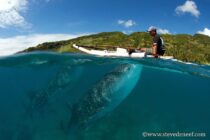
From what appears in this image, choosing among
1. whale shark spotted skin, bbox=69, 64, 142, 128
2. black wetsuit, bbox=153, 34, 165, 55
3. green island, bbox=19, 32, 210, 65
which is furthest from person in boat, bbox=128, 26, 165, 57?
green island, bbox=19, 32, 210, 65

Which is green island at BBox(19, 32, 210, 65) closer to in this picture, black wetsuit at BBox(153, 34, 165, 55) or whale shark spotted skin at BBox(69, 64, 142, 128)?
whale shark spotted skin at BBox(69, 64, 142, 128)

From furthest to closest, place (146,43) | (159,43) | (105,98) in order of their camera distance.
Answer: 1. (146,43)
2. (159,43)
3. (105,98)

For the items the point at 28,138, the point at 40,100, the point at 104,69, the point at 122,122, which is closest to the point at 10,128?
the point at 28,138

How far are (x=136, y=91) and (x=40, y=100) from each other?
9.50 m

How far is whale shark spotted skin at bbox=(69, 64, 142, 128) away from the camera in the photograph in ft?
56.1

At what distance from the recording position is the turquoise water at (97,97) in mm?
17016

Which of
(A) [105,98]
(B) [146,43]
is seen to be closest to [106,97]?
(A) [105,98]

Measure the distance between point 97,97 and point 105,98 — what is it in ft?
1.47

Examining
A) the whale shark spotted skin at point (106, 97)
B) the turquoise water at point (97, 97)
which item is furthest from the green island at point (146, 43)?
the whale shark spotted skin at point (106, 97)

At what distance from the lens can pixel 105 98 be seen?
19062 mm

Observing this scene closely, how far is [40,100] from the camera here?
20078 mm

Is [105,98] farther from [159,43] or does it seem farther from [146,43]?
[146,43]

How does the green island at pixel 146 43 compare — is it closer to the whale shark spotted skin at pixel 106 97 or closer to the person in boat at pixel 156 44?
the whale shark spotted skin at pixel 106 97

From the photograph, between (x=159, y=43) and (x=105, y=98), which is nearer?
(x=105, y=98)
